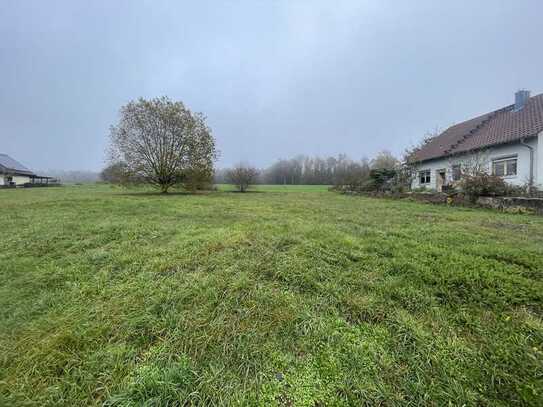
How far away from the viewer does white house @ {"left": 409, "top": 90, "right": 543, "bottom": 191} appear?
9578mm

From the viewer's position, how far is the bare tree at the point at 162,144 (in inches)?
545

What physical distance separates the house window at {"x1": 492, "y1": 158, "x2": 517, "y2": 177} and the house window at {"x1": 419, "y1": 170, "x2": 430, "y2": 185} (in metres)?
4.34

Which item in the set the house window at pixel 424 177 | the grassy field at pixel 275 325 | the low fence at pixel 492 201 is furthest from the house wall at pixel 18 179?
the house window at pixel 424 177

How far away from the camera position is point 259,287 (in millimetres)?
2273

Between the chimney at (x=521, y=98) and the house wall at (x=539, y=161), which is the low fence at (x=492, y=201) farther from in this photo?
the chimney at (x=521, y=98)

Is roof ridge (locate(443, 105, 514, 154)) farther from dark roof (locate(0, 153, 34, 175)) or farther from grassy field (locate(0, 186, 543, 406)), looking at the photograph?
dark roof (locate(0, 153, 34, 175))

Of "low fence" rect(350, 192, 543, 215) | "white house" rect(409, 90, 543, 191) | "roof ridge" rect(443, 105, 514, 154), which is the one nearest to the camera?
"low fence" rect(350, 192, 543, 215)

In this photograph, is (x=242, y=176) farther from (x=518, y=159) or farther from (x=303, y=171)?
(x=303, y=171)

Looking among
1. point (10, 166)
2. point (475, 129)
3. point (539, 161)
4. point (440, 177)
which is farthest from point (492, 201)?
point (10, 166)

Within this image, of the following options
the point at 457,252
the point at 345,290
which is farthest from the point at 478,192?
the point at 345,290

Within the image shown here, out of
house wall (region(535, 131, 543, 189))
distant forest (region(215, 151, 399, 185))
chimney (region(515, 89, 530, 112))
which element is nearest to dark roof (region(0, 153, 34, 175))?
distant forest (region(215, 151, 399, 185))

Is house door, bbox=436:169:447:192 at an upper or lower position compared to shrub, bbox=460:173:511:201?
upper

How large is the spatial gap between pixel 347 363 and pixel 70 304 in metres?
2.54

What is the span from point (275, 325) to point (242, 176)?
66.1 ft
